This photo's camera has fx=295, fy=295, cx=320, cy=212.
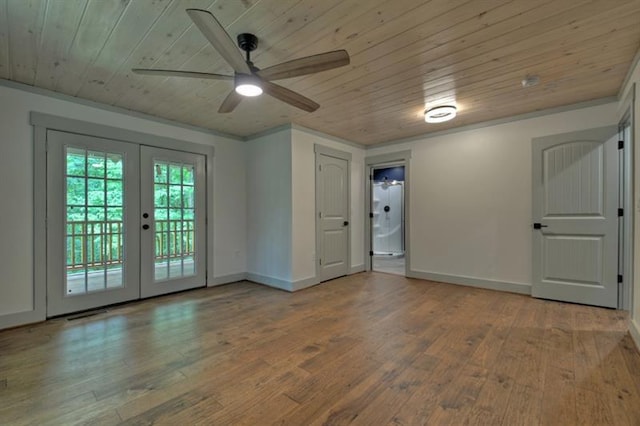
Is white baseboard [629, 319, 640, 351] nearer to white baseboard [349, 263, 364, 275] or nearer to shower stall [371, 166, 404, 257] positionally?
white baseboard [349, 263, 364, 275]

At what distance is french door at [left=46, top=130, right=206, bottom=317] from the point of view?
10.5 ft

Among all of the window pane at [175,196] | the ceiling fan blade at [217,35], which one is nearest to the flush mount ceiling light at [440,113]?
the ceiling fan blade at [217,35]

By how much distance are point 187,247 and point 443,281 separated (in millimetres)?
3876

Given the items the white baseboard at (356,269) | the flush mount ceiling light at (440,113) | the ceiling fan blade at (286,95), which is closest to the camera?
the ceiling fan blade at (286,95)

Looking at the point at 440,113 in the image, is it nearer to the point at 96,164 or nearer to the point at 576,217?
the point at 576,217

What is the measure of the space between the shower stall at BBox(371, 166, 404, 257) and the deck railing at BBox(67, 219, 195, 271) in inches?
213

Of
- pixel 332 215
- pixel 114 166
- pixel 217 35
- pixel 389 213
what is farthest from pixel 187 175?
pixel 389 213

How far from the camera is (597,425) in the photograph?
1524 millimetres

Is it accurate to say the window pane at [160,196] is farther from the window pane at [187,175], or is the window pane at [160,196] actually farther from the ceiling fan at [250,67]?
the ceiling fan at [250,67]

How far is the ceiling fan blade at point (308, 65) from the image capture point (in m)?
1.90

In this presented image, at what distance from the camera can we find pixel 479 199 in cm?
425

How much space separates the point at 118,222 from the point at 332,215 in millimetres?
2967

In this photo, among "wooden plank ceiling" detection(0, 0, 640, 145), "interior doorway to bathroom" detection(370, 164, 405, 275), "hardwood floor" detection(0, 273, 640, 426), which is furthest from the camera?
"interior doorway to bathroom" detection(370, 164, 405, 275)

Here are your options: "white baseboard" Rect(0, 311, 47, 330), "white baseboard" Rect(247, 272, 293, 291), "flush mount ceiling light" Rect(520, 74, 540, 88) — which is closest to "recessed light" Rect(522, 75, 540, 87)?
"flush mount ceiling light" Rect(520, 74, 540, 88)
